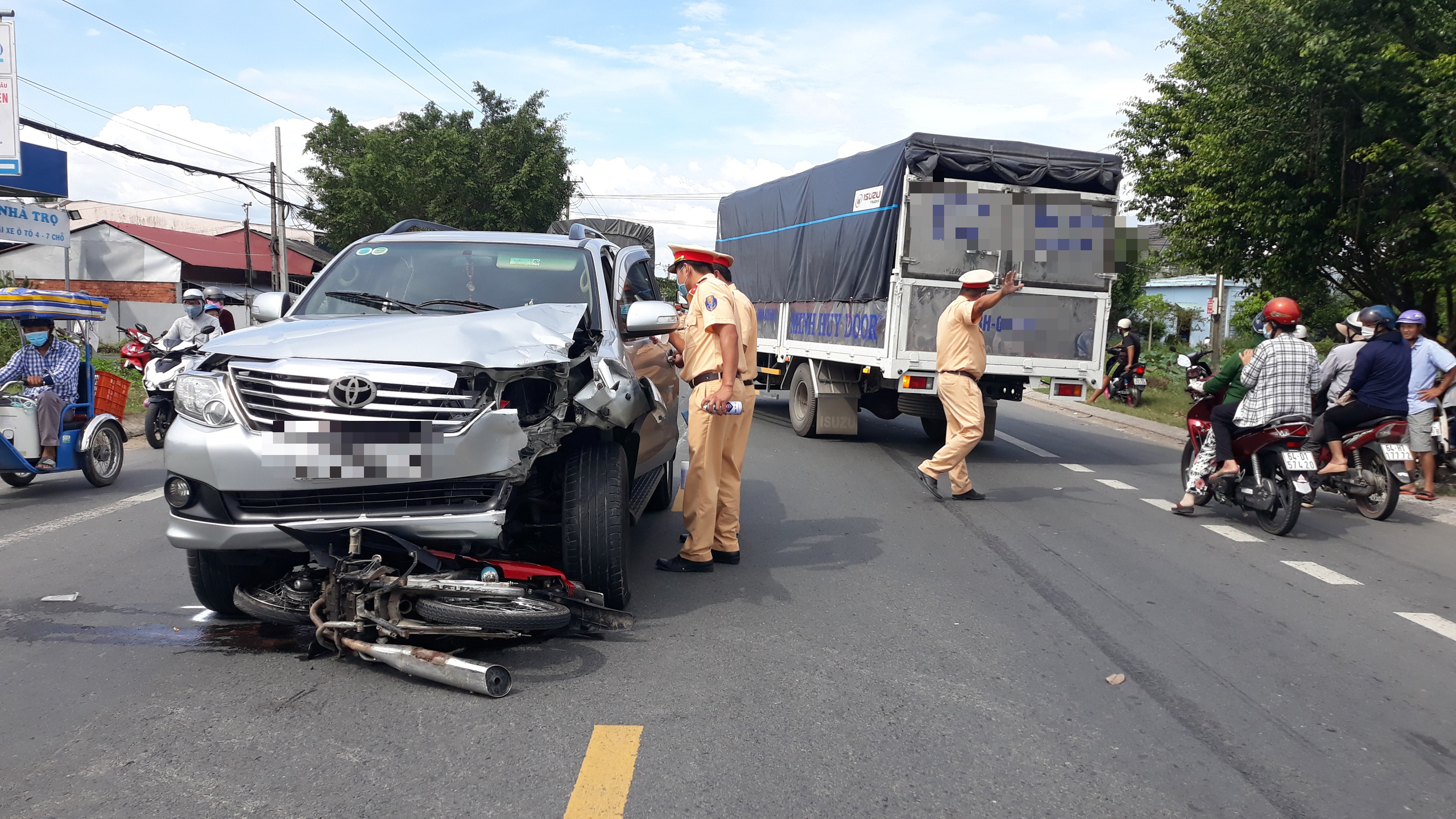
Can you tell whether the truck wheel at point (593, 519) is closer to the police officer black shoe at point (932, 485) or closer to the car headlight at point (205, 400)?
the car headlight at point (205, 400)

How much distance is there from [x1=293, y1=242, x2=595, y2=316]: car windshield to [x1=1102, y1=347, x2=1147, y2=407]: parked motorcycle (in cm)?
1576

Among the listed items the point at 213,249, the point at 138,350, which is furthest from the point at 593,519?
the point at 213,249

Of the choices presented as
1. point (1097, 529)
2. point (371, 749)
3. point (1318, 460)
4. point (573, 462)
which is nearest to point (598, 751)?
point (371, 749)

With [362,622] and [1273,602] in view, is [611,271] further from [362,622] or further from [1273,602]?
[1273,602]

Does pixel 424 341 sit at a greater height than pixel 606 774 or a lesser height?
greater

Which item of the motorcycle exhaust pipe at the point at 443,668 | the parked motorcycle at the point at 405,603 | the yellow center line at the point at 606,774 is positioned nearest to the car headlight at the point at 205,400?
the parked motorcycle at the point at 405,603

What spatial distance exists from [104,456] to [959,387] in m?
7.12

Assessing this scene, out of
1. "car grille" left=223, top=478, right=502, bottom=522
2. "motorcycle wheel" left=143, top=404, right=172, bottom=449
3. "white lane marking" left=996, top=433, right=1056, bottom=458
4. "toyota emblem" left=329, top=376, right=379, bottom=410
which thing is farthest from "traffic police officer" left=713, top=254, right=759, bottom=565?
"motorcycle wheel" left=143, top=404, right=172, bottom=449

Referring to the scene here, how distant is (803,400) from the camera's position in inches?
503

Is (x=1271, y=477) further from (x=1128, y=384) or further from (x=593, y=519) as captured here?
(x=1128, y=384)

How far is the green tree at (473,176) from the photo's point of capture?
39.3 m

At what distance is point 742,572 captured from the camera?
5.93 metres

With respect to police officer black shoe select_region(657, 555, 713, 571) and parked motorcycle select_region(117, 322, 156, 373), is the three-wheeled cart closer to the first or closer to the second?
parked motorcycle select_region(117, 322, 156, 373)

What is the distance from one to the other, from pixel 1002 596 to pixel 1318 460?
15.3 ft
